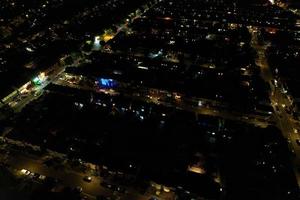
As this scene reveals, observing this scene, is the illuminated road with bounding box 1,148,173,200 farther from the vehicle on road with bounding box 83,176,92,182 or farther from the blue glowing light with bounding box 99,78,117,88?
the blue glowing light with bounding box 99,78,117,88

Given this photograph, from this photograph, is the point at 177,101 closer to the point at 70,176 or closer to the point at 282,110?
the point at 282,110

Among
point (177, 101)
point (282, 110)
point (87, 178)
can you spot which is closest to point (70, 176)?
point (87, 178)

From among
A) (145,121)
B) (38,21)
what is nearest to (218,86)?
(145,121)

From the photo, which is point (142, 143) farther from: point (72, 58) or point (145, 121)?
point (72, 58)

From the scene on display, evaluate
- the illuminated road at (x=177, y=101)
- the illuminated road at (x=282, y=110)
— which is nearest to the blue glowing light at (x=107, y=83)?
the illuminated road at (x=177, y=101)

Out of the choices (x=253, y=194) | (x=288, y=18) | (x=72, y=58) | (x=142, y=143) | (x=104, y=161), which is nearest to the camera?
(x=253, y=194)

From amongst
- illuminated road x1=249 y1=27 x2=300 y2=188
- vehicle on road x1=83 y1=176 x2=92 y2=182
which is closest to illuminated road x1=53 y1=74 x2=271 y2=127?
illuminated road x1=249 y1=27 x2=300 y2=188

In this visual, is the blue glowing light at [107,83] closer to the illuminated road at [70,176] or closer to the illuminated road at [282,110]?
the illuminated road at [70,176]

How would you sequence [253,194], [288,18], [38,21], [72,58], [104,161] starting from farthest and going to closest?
[38,21] → [288,18] → [72,58] → [104,161] → [253,194]
